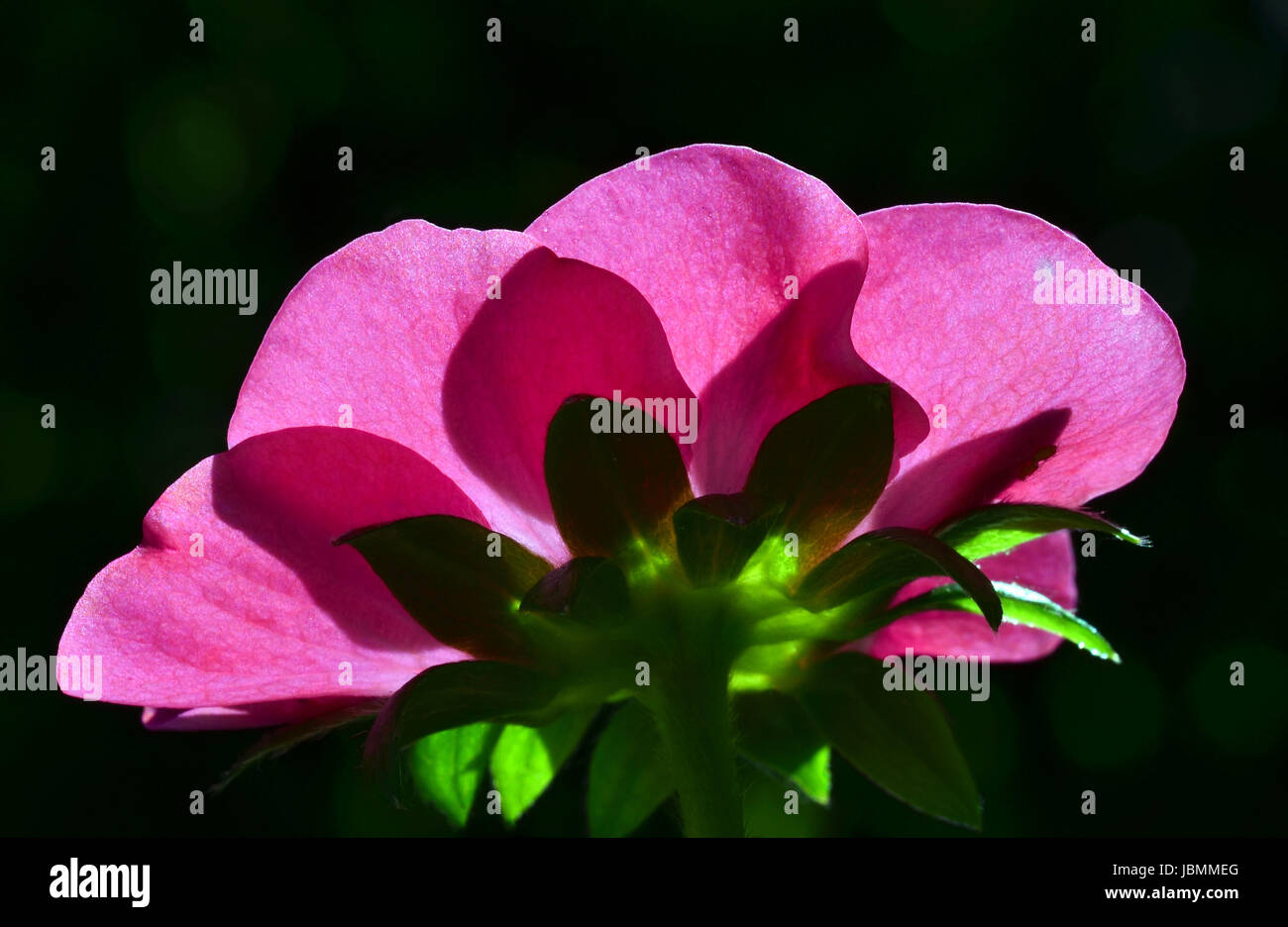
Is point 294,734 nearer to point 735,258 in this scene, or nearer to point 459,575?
point 459,575

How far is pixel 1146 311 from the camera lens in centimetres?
45

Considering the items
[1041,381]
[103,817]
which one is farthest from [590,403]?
[103,817]

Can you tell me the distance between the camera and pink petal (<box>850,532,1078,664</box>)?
0.56 metres

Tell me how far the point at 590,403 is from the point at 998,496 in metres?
0.15

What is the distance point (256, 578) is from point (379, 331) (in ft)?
0.31

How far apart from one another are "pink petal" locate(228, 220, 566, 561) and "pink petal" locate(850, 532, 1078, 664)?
0.19 m

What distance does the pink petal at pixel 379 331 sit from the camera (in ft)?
1.40

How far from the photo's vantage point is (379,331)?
43cm
